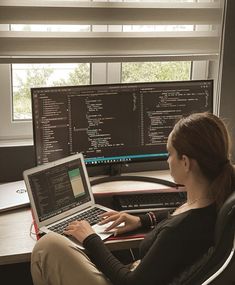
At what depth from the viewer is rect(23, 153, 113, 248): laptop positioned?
180 cm

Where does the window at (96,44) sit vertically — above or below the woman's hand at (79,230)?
above

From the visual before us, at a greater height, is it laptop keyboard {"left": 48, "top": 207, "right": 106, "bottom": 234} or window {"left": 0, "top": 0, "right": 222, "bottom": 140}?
window {"left": 0, "top": 0, "right": 222, "bottom": 140}

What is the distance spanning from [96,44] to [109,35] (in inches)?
3.0

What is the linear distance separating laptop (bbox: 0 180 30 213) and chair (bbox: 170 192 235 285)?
83 centimetres

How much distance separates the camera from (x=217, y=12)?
244cm

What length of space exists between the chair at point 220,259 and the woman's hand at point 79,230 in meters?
0.41

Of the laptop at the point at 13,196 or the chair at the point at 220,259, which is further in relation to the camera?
the laptop at the point at 13,196

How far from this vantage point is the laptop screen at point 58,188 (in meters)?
1.82

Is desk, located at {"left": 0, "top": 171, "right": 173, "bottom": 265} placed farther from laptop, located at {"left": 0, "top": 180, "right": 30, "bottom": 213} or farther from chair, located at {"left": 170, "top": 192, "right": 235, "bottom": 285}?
chair, located at {"left": 170, "top": 192, "right": 235, "bottom": 285}

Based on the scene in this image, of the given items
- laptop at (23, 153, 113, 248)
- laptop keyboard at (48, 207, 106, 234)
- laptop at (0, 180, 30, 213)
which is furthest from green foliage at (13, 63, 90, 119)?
laptop keyboard at (48, 207, 106, 234)

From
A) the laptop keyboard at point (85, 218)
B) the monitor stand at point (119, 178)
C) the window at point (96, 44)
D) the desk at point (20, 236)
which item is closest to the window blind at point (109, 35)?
the window at point (96, 44)

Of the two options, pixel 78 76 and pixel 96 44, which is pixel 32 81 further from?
pixel 96 44

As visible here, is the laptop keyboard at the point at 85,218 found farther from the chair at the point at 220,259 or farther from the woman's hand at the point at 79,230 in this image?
the chair at the point at 220,259

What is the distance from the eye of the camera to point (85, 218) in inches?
74.0
